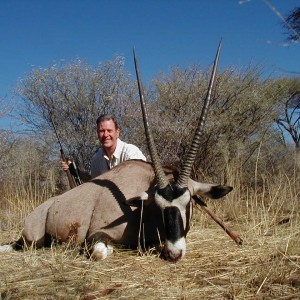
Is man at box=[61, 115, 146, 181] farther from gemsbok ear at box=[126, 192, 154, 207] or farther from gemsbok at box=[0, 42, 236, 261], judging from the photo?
gemsbok ear at box=[126, 192, 154, 207]

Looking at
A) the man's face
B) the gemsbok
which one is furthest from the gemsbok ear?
the man's face

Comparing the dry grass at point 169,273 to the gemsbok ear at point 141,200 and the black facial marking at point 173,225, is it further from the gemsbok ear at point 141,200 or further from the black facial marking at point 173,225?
the gemsbok ear at point 141,200

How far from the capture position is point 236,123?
29.1ft

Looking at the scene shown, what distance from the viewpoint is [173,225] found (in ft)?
11.5

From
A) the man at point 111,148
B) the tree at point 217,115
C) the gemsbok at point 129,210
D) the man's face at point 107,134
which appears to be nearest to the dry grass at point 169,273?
the gemsbok at point 129,210

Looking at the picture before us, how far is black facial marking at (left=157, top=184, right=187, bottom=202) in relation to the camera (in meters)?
3.68

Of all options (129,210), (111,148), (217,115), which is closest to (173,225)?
(129,210)

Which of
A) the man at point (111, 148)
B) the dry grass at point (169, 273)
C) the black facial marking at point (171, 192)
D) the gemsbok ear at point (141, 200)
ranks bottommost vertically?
the dry grass at point (169, 273)

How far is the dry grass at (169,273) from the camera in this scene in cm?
275

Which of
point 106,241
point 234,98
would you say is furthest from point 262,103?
point 106,241

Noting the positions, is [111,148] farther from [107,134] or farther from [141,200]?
[141,200]

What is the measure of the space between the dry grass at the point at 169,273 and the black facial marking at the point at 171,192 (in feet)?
1.53

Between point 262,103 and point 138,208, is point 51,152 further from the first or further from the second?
point 138,208

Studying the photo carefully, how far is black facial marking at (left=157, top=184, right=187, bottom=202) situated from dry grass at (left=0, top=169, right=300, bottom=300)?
47 cm
